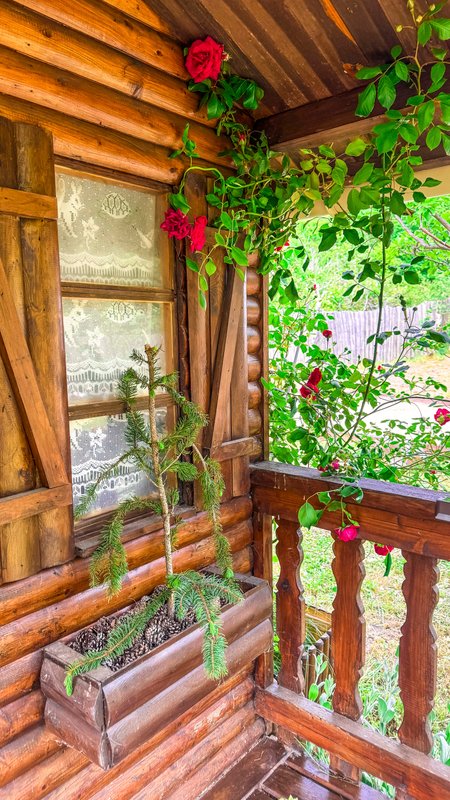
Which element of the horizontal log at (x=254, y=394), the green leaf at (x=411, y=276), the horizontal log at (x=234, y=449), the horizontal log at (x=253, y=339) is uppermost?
the green leaf at (x=411, y=276)

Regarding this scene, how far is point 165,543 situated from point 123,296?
78 centimetres

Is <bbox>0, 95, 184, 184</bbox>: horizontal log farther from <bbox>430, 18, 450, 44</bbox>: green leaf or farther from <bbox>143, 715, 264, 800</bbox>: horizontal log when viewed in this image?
<bbox>143, 715, 264, 800</bbox>: horizontal log

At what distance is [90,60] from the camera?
1.40 m

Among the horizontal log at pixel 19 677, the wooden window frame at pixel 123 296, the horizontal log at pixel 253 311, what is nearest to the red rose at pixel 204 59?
the wooden window frame at pixel 123 296

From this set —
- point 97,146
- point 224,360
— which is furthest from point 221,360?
point 97,146

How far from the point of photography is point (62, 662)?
1.33 m

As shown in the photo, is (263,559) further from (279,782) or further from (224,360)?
(224,360)

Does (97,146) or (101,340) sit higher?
(97,146)

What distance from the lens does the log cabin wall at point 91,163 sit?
51.7 inches

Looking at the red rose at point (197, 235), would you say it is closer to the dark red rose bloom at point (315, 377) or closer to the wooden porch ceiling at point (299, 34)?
the wooden porch ceiling at point (299, 34)

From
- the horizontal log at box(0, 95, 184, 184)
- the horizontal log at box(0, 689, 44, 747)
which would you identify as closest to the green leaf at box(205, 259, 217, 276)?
the horizontal log at box(0, 95, 184, 184)

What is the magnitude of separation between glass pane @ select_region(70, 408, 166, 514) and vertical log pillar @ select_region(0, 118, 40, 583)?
0.20 metres

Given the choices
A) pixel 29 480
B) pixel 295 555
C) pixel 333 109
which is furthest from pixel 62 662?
pixel 333 109

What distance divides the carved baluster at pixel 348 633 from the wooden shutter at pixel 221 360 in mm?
495
